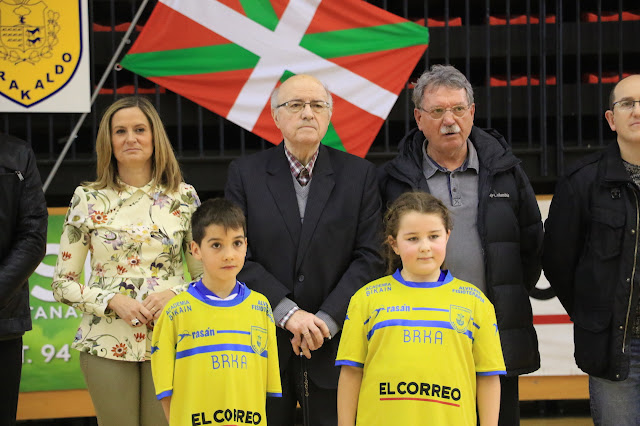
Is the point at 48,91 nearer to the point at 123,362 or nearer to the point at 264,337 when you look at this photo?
the point at 123,362

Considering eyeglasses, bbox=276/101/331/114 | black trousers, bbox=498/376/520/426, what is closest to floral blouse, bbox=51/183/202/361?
eyeglasses, bbox=276/101/331/114

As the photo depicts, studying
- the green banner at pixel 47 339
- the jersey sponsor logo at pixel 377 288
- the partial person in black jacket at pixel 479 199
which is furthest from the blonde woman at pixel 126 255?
the green banner at pixel 47 339

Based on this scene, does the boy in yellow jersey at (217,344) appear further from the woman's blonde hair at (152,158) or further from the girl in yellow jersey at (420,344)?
the woman's blonde hair at (152,158)

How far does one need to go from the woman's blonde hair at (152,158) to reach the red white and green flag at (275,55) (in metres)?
2.05

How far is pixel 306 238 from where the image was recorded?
3082 millimetres

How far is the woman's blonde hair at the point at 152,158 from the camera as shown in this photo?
3.21 metres

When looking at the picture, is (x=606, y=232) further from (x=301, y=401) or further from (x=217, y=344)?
(x=217, y=344)

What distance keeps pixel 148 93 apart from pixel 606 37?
3.27 m

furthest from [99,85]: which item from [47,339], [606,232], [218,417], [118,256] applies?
[606,232]

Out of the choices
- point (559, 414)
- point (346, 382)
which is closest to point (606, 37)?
point (559, 414)

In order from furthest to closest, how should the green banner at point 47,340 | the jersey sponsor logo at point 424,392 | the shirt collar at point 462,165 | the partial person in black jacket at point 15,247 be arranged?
the green banner at point 47,340, the shirt collar at point 462,165, the partial person in black jacket at point 15,247, the jersey sponsor logo at point 424,392

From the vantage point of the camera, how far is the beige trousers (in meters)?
3.00

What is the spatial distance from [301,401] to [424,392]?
0.66 metres

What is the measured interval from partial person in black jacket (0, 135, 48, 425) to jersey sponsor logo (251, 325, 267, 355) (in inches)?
40.7
